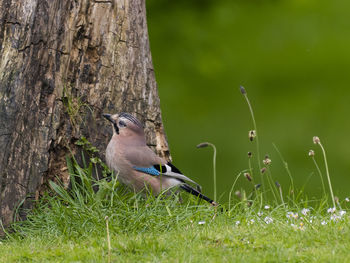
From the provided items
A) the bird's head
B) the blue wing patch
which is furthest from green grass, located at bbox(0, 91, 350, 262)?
the bird's head

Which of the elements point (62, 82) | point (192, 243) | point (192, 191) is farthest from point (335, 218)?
point (62, 82)

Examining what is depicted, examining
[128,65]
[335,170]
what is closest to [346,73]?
[335,170]

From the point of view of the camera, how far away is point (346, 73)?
33.2 ft

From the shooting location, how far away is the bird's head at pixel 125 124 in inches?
297

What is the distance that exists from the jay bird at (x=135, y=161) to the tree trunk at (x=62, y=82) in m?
0.30

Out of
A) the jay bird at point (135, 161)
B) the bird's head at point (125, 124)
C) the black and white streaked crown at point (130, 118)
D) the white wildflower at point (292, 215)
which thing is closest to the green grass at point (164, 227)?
the white wildflower at point (292, 215)

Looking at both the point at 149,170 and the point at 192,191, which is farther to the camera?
the point at 192,191

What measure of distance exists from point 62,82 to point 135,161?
3.55 ft

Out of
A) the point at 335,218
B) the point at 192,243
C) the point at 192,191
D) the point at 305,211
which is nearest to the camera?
the point at 192,243

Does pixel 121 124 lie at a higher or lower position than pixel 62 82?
lower

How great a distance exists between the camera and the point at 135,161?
748 cm

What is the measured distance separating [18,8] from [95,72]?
1.08 m

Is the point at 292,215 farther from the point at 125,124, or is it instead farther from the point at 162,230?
the point at 125,124

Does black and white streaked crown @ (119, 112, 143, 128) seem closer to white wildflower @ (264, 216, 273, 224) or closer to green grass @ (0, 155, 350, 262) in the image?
green grass @ (0, 155, 350, 262)
